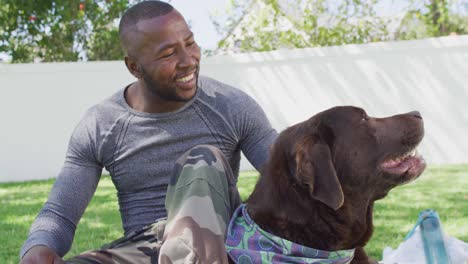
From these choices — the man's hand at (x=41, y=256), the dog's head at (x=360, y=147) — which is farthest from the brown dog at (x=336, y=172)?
the man's hand at (x=41, y=256)

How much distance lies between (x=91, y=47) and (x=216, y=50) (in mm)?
2415

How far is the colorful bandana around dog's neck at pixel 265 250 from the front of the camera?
8.52ft

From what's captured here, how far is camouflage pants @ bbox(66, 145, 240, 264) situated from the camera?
2.57 m

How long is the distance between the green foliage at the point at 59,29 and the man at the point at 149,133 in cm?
823

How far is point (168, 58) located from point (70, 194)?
79 cm

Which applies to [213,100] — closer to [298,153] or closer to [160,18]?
[160,18]

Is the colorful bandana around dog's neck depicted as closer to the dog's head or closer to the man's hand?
the dog's head

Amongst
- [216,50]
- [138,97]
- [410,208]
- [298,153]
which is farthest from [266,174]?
[216,50]

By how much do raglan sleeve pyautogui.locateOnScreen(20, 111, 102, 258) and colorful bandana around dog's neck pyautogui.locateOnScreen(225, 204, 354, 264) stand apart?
2.80 feet

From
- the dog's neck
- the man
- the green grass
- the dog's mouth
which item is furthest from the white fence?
the dog's neck

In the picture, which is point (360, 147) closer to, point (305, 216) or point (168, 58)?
point (305, 216)

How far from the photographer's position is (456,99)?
32.7 ft

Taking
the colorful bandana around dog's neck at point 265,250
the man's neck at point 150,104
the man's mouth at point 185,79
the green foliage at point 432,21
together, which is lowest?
the green foliage at point 432,21

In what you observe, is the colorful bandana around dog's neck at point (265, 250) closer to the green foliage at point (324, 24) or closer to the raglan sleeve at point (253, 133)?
the raglan sleeve at point (253, 133)
